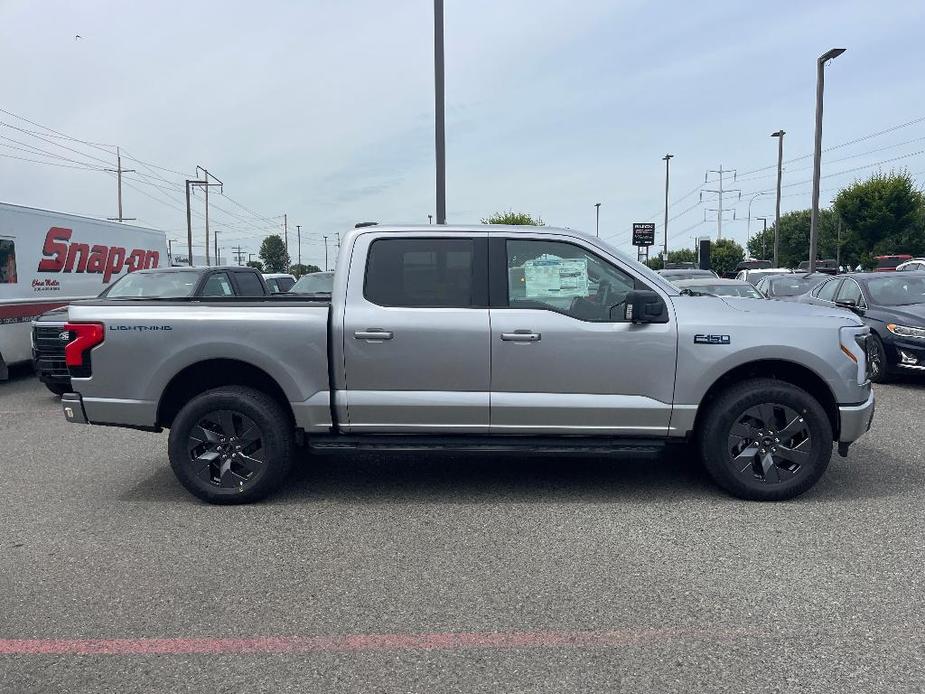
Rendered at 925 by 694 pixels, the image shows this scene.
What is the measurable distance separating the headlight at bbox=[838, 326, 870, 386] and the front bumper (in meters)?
0.18

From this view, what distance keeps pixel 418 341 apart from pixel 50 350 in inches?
244

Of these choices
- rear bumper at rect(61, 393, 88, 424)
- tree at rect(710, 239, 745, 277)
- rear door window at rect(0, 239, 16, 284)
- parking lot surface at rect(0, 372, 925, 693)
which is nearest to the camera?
parking lot surface at rect(0, 372, 925, 693)

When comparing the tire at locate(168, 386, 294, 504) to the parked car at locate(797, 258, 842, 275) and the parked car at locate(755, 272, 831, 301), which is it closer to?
the parked car at locate(755, 272, 831, 301)

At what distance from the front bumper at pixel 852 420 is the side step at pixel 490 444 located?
1.23m

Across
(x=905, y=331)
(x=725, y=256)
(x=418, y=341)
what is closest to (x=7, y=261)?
(x=418, y=341)

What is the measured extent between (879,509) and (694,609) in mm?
2222

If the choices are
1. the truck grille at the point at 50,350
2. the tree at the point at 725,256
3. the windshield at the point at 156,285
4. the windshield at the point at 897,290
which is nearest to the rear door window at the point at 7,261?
the windshield at the point at 156,285

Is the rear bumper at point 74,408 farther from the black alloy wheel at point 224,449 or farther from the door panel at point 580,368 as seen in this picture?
the door panel at point 580,368

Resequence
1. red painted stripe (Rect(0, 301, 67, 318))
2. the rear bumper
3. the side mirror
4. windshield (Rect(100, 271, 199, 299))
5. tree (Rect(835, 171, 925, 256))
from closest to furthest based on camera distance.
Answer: the side mirror → the rear bumper → windshield (Rect(100, 271, 199, 299)) → red painted stripe (Rect(0, 301, 67, 318)) → tree (Rect(835, 171, 925, 256))

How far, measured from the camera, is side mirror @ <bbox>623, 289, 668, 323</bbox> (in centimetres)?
511

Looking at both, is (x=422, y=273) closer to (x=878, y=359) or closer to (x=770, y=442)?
(x=770, y=442)

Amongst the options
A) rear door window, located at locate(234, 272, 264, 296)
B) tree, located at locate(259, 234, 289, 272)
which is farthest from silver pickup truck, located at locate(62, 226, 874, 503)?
tree, located at locate(259, 234, 289, 272)

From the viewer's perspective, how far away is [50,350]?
30.5 ft

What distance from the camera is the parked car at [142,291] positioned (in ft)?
30.4
